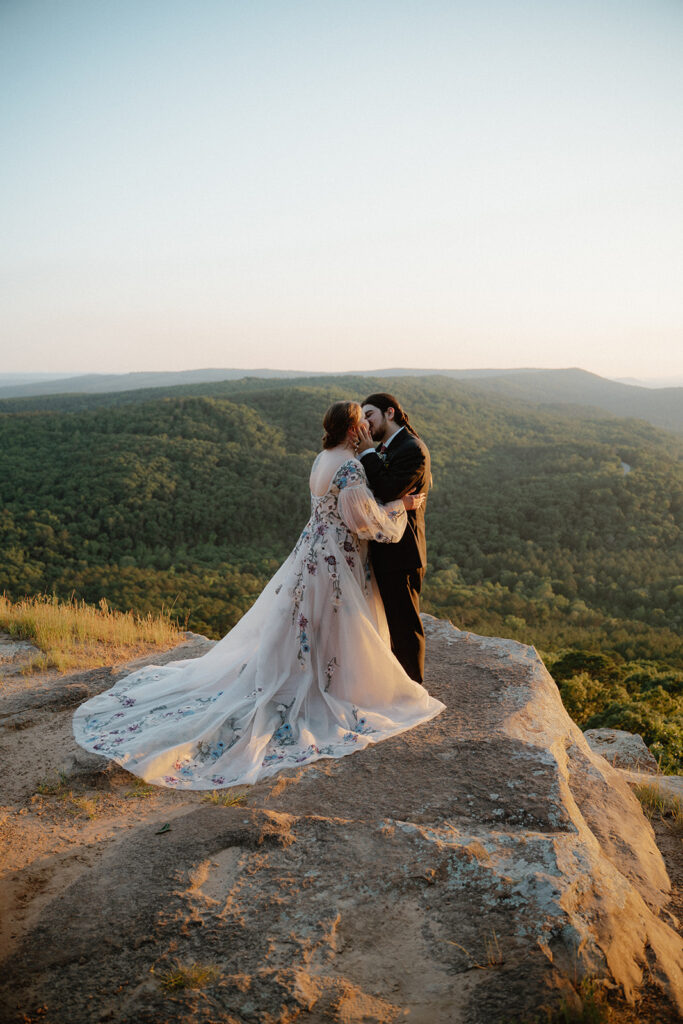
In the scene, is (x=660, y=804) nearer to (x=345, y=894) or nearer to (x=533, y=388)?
(x=345, y=894)

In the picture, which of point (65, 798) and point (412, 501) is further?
point (412, 501)

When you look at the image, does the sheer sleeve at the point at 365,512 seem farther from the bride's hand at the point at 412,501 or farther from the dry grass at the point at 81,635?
the dry grass at the point at 81,635

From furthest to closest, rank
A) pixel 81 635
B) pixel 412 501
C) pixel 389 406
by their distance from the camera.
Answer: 1. pixel 81 635
2. pixel 389 406
3. pixel 412 501

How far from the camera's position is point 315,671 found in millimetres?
4328

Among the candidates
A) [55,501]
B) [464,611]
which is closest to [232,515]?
[55,501]

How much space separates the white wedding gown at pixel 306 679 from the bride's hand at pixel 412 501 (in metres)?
0.11

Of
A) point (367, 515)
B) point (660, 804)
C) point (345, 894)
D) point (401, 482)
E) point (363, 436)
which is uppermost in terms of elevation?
point (363, 436)

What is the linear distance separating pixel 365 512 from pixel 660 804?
2.96 metres

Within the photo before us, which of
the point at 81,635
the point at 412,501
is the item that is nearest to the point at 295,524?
the point at 81,635

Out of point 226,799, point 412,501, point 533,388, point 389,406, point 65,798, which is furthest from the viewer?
point 533,388

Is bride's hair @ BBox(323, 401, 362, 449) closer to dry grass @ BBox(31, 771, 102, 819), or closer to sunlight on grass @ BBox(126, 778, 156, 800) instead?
sunlight on grass @ BBox(126, 778, 156, 800)

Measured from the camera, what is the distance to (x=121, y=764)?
3574 millimetres

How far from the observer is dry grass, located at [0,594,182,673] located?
6176 mm

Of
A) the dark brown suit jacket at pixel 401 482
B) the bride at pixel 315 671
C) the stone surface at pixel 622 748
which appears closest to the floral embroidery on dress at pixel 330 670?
the bride at pixel 315 671
